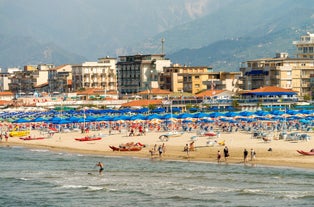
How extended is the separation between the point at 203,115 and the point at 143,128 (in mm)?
12333

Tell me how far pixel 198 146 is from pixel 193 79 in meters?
96.7

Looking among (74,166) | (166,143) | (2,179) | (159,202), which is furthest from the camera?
(166,143)

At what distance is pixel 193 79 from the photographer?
590ft

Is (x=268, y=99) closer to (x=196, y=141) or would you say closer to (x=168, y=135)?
(x=168, y=135)

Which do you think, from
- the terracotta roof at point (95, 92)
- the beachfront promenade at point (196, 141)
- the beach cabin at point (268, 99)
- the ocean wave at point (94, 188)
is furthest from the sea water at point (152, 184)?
the terracotta roof at point (95, 92)

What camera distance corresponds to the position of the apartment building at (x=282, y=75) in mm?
166750

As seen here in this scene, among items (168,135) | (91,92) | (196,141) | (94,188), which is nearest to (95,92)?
(91,92)

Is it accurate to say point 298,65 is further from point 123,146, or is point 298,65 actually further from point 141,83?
point 123,146

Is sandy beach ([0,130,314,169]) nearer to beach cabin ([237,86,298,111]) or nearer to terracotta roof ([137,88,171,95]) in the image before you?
beach cabin ([237,86,298,111])

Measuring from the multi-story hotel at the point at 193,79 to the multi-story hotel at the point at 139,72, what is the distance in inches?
107

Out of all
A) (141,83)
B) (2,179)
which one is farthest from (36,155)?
(141,83)

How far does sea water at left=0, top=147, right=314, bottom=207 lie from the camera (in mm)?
51875

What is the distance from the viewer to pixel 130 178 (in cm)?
6241

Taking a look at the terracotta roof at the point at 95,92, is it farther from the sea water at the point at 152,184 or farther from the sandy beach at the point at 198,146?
the sea water at the point at 152,184
